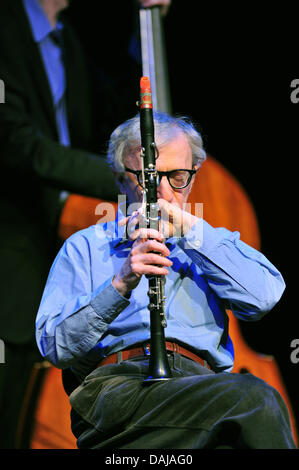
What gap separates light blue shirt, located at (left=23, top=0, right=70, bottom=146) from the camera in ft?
7.41

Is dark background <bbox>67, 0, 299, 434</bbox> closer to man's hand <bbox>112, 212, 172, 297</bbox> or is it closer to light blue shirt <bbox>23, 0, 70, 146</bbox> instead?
light blue shirt <bbox>23, 0, 70, 146</bbox>

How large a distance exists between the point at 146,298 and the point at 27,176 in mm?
948

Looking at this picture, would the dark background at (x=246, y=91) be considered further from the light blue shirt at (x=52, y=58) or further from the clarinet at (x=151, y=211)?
the clarinet at (x=151, y=211)

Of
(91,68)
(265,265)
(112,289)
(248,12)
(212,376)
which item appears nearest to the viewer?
(212,376)

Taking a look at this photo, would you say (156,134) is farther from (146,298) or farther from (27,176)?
(27,176)

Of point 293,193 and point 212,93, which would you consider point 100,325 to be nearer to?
point 293,193

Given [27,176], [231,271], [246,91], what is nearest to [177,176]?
[231,271]

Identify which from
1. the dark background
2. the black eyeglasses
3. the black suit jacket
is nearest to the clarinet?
the black eyeglasses

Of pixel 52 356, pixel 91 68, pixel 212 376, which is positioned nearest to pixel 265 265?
pixel 212 376

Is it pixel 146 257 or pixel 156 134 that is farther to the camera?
pixel 156 134

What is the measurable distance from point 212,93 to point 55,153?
3.46 ft

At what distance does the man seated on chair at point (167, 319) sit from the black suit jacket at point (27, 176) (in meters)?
0.58

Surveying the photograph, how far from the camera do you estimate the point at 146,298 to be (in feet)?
4.18

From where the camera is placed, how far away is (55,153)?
2.00 meters
